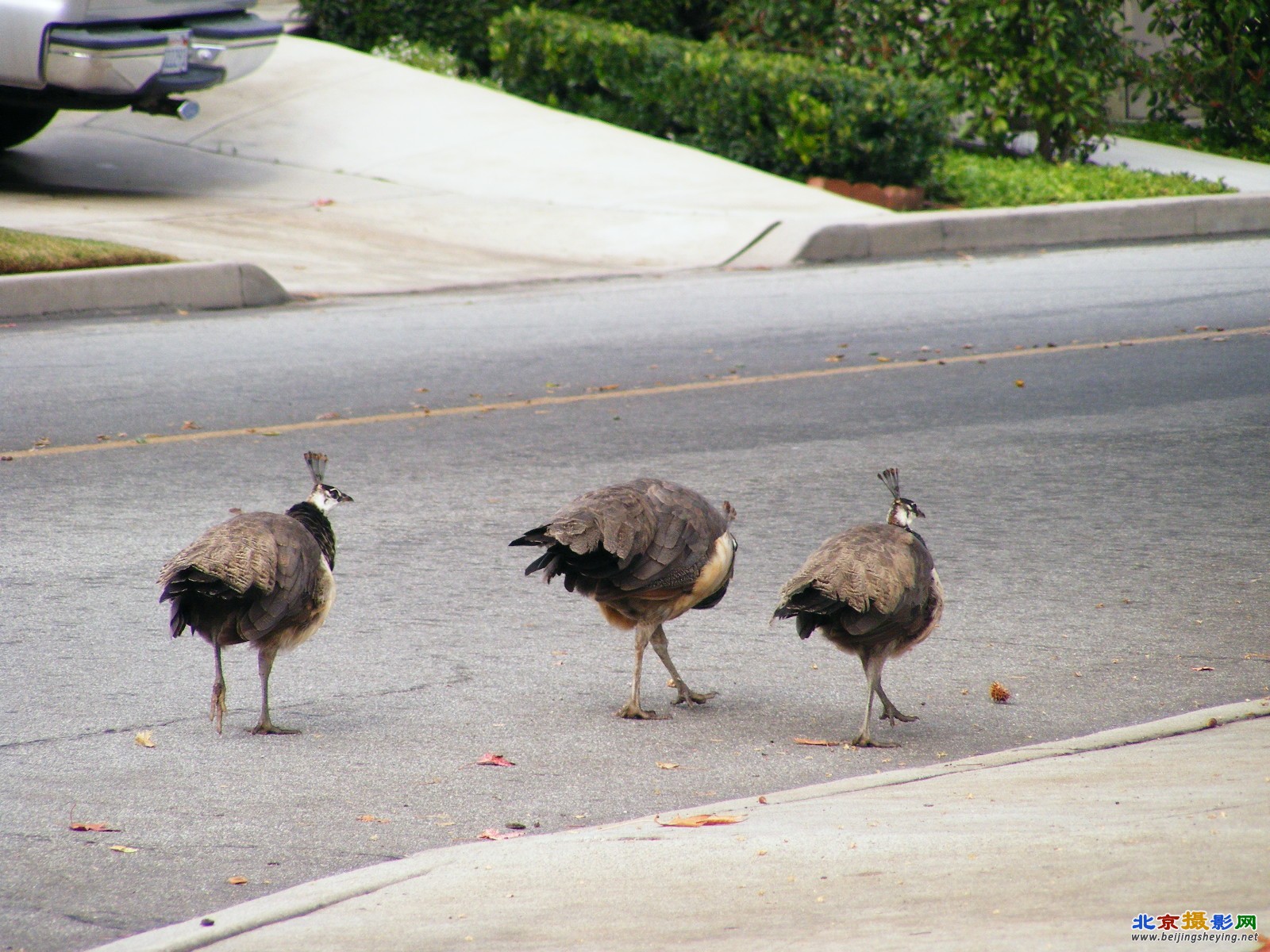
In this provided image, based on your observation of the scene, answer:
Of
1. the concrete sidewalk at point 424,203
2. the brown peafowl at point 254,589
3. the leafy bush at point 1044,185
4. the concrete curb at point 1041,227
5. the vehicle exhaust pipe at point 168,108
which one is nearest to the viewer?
the brown peafowl at point 254,589

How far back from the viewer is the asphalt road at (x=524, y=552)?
4.45 meters

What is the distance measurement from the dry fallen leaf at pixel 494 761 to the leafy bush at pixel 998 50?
17.6 meters

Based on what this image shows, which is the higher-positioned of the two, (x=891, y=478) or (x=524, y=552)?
(x=891, y=478)

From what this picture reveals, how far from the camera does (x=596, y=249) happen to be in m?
15.8

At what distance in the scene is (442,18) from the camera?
79.5ft

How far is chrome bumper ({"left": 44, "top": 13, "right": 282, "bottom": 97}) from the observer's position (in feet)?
46.8

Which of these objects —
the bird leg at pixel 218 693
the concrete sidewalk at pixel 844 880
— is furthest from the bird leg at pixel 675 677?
the bird leg at pixel 218 693

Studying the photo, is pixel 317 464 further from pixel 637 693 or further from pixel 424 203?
pixel 424 203

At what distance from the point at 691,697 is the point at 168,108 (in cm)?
1230

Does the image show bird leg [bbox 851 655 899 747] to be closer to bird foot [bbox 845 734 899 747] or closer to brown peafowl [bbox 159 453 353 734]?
bird foot [bbox 845 734 899 747]

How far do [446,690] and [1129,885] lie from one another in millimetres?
2640

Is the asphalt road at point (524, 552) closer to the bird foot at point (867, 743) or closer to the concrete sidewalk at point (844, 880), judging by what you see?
the bird foot at point (867, 743)

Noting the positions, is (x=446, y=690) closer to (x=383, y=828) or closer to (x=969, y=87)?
(x=383, y=828)

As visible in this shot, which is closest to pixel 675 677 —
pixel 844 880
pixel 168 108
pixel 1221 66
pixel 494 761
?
pixel 494 761
